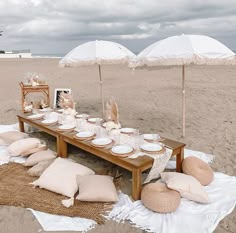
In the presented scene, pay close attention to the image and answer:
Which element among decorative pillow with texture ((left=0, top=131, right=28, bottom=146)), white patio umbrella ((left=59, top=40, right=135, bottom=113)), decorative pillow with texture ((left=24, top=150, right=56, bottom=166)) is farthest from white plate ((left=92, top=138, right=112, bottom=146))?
white patio umbrella ((left=59, top=40, right=135, bottom=113))

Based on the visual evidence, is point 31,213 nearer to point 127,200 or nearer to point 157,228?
point 127,200

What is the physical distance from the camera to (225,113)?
609 centimetres

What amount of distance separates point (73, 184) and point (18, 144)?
1378 mm

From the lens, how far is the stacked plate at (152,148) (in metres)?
2.81

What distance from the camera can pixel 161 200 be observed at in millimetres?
2445

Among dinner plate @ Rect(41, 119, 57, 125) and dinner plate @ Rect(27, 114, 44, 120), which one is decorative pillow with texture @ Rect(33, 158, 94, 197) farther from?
dinner plate @ Rect(27, 114, 44, 120)

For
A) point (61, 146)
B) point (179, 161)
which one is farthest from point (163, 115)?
point (61, 146)

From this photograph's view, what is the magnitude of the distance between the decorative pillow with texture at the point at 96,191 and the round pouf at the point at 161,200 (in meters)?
0.33

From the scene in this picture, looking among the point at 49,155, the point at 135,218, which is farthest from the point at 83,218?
the point at 49,155

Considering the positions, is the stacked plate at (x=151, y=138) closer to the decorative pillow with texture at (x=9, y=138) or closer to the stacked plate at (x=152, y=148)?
the stacked plate at (x=152, y=148)

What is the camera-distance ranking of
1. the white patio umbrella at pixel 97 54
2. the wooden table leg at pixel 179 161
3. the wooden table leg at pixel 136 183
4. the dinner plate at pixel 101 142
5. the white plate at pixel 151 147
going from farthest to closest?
the white patio umbrella at pixel 97 54
the wooden table leg at pixel 179 161
the dinner plate at pixel 101 142
the white plate at pixel 151 147
the wooden table leg at pixel 136 183

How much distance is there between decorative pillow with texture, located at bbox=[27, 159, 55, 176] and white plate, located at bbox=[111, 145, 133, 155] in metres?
0.94

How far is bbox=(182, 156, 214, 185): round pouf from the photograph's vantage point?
2.93 meters

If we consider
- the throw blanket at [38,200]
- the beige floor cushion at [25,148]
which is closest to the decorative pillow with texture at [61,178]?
A: the throw blanket at [38,200]
